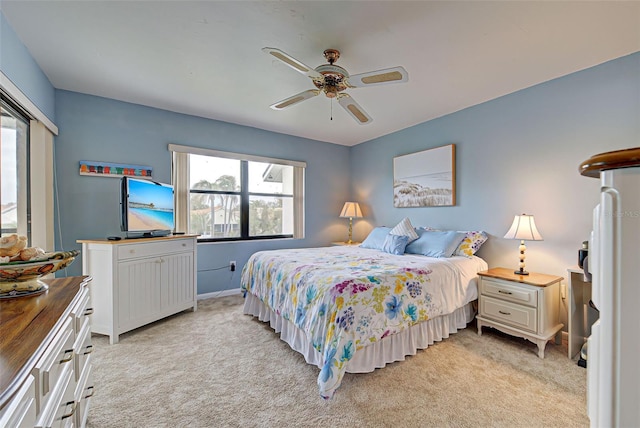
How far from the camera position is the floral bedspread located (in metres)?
1.85

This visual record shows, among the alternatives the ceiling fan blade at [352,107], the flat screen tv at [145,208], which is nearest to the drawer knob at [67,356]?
the flat screen tv at [145,208]

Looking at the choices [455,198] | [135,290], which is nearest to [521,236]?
[455,198]

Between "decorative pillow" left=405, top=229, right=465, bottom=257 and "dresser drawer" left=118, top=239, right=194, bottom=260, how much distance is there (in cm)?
263

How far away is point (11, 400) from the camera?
0.61 meters

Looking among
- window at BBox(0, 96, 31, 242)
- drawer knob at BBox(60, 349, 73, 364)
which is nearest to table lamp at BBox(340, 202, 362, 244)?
window at BBox(0, 96, 31, 242)

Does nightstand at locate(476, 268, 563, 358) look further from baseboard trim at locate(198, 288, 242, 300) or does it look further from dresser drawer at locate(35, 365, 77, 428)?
baseboard trim at locate(198, 288, 242, 300)

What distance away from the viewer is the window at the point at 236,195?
3.69 metres

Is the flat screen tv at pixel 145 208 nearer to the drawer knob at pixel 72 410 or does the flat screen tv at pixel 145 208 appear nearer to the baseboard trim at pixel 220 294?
the baseboard trim at pixel 220 294

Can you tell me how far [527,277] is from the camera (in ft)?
8.23

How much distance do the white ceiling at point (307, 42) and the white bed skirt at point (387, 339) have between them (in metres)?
2.29

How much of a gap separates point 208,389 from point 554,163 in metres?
3.57

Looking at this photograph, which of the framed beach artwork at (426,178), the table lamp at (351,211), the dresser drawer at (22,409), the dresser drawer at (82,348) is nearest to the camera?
the dresser drawer at (22,409)

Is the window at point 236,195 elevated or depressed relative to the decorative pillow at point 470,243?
elevated

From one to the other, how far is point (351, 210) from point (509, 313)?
279 cm
